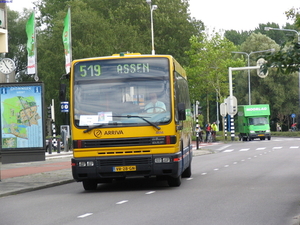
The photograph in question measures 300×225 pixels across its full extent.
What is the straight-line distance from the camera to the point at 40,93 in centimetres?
2383

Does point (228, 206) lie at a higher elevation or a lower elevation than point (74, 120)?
lower

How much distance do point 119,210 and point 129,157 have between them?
330cm

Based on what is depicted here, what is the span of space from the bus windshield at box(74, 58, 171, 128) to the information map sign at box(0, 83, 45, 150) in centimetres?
854

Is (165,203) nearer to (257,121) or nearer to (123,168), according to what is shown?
(123,168)

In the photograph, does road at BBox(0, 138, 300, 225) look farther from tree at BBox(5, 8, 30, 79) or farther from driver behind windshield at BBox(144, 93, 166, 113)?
tree at BBox(5, 8, 30, 79)

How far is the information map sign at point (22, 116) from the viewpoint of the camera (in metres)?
23.6

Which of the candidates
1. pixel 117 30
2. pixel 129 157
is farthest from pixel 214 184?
pixel 117 30

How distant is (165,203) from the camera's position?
12.6m

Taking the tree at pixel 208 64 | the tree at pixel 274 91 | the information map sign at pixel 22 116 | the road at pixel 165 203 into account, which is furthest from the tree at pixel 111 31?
the road at pixel 165 203

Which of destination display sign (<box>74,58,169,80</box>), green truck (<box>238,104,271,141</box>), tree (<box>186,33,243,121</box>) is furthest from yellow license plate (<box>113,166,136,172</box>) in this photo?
tree (<box>186,33,243,121</box>)

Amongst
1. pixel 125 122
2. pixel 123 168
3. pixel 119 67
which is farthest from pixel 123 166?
pixel 119 67

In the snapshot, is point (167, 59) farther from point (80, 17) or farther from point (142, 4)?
point (142, 4)

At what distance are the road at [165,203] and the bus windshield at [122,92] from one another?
66.3 inches

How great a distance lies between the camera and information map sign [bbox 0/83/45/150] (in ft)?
77.5
